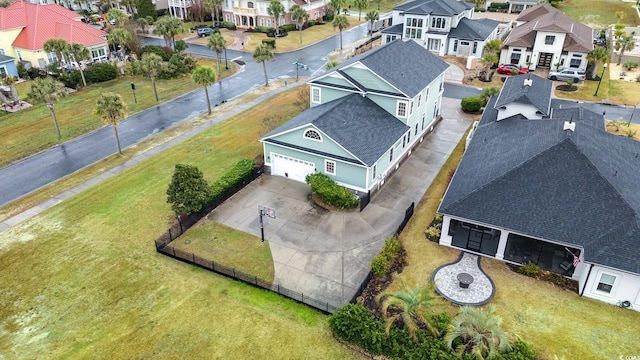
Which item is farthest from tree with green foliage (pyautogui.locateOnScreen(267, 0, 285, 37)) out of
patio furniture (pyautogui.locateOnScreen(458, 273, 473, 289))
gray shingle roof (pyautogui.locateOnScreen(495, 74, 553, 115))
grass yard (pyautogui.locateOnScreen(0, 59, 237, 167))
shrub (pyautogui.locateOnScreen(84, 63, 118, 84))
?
patio furniture (pyautogui.locateOnScreen(458, 273, 473, 289))

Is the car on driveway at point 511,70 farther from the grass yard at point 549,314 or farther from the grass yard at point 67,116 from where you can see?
the grass yard at point 549,314

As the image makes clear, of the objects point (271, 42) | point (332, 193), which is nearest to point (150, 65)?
point (271, 42)

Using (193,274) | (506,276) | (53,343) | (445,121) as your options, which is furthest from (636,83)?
(53,343)

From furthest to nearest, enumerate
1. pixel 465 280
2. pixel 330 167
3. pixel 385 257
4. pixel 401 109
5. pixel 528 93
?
pixel 528 93
pixel 401 109
pixel 330 167
pixel 385 257
pixel 465 280

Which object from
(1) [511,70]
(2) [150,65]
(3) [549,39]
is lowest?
(1) [511,70]

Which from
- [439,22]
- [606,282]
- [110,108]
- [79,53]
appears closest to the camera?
Answer: [606,282]

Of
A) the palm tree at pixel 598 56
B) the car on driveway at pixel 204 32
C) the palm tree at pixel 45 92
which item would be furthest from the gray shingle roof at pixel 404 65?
the car on driveway at pixel 204 32

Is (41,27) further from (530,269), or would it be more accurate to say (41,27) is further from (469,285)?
(530,269)
